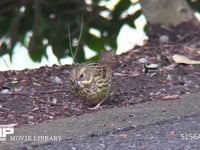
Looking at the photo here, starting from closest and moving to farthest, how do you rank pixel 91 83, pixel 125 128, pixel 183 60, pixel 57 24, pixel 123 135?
pixel 123 135
pixel 125 128
pixel 91 83
pixel 183 60
pixel 57 24

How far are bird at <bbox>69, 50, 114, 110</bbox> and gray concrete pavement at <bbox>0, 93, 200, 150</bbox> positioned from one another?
6.9 inches

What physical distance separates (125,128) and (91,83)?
0.66m

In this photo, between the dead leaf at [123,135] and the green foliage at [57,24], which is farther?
the green foliage at [57,24]

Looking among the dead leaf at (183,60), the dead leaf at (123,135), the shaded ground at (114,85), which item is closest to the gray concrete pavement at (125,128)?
the dead leaf at (123,135)

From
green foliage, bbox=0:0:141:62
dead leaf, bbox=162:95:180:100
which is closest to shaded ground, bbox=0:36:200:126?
dead leaf, bbox=162:95:180:100

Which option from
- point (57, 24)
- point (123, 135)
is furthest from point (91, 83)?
point (57, 24)

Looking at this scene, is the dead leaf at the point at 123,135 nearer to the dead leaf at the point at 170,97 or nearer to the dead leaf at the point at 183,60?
the dead leaf at the point at 170,97

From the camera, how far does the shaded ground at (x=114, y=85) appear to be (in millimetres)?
5328

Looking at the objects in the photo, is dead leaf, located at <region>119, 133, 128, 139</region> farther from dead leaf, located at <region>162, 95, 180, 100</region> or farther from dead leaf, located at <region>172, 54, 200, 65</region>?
dead leaf, located at <region>172, 54, 200, 65</region>

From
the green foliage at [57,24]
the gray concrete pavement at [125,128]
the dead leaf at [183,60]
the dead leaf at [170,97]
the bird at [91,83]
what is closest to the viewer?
the gray concrete pavement at [125,128]

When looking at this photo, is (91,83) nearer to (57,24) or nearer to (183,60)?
(183,60)

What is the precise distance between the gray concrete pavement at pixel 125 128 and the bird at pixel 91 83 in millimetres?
176

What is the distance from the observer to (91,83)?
17.4 ft

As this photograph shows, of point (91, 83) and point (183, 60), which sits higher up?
point (183, 60)
